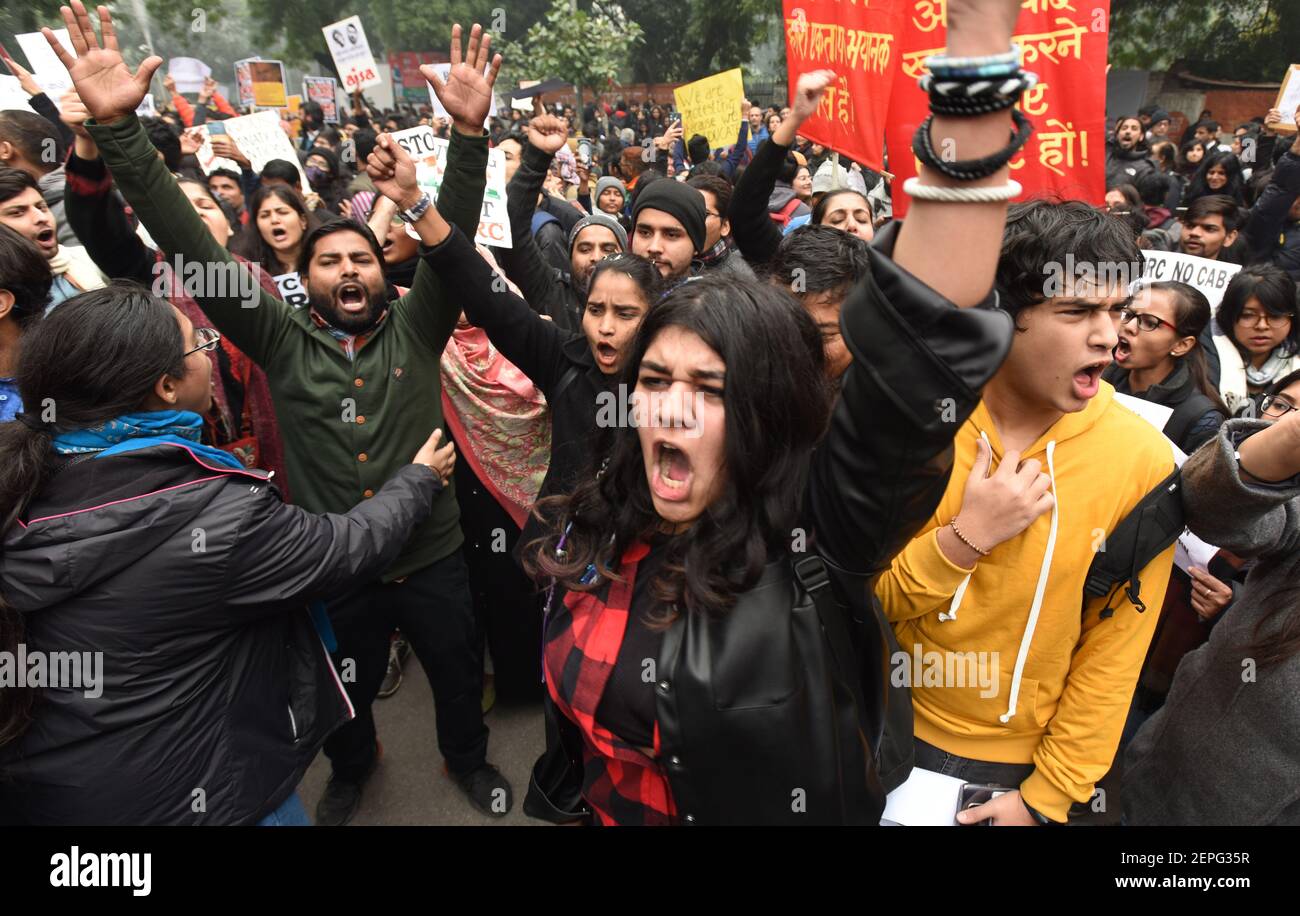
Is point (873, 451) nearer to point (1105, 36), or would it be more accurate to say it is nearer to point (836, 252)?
point (836, 252)

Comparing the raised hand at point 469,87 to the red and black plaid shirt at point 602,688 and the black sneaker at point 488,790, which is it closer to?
the red and black plaid shirt at point 602,688

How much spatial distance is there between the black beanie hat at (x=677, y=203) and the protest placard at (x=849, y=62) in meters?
0.77

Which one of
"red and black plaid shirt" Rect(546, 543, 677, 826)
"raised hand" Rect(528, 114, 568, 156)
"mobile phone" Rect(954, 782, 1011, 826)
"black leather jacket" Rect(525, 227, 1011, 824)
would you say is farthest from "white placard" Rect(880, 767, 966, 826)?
"raised hand" Rect(528, 114, 568, 156)

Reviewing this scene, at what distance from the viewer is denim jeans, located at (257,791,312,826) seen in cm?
193

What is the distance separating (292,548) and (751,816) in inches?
48.6

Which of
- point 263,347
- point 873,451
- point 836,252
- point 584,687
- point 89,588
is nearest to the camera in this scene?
point 873,451

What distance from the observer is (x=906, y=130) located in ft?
10.1

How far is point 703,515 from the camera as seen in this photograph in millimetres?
1324

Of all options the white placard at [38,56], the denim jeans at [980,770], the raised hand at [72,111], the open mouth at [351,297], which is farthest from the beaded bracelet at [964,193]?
the white placard at [38,56]

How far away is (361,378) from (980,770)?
2.23 meters

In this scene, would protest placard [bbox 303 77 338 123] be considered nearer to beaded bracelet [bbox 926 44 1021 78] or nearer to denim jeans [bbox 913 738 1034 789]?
denim jeans [bbox 913 738 1034 789]

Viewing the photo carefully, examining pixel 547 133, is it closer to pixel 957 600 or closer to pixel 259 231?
pixel 259 231

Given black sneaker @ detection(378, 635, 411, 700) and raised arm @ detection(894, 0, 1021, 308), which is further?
black sneaker @ detection(378, 635, 411, 700)
